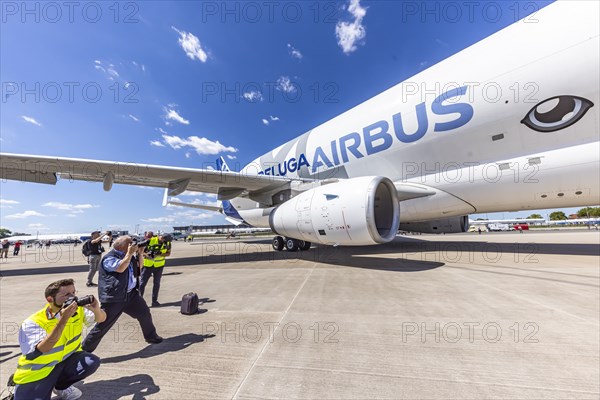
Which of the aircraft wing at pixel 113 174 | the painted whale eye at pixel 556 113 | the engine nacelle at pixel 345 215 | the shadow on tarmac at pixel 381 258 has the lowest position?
the shadow on tarmac at pixel 381 258

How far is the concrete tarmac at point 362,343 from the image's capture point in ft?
6.55

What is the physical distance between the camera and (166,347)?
277cm

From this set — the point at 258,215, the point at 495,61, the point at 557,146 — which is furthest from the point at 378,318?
the point at 258,215

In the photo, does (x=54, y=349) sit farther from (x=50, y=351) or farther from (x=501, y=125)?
(x=501, y=125)

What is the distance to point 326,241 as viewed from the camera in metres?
7.17

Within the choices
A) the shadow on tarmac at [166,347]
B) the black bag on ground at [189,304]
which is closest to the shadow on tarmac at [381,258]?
the black bag on ground at [189,304]

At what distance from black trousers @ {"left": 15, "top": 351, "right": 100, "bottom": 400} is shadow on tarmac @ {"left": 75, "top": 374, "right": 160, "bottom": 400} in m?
0.23

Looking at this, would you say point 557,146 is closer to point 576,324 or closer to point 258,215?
point 576,324

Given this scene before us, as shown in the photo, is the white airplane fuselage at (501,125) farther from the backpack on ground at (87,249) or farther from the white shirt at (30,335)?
the white shirt at (30,335)

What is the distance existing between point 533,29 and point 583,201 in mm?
5081

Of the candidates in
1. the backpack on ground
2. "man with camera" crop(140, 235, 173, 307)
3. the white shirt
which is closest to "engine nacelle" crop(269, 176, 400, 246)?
"man with camera" crop(140, 235, 173, 307)

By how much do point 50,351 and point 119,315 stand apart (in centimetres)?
109

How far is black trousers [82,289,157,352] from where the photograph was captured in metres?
2.61

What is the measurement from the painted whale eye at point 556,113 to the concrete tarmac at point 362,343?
3859 mm
